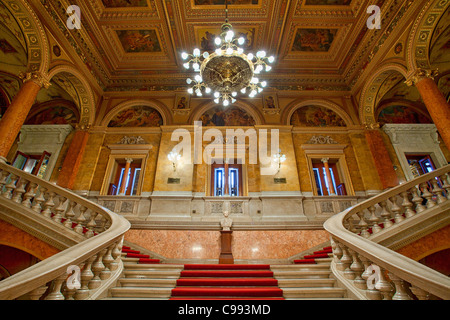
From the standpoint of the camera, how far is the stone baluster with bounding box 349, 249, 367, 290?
248 centimetres

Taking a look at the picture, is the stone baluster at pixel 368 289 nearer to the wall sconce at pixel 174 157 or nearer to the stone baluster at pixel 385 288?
the stone baluster at pixel 385 288

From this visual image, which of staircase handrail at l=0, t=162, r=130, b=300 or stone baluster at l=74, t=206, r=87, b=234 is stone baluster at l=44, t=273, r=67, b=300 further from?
stone baluster at l=74, t=206, r=87, b=234

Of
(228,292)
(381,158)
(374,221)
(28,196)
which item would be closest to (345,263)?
(228,292)

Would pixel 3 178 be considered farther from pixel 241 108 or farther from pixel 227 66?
pixel 241 108

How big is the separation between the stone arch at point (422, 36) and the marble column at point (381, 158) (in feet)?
8.21

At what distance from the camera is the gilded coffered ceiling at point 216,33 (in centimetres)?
731

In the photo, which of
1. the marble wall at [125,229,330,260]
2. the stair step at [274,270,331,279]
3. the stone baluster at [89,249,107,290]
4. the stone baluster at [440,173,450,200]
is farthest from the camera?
the marble wall at [125,229,330,260]

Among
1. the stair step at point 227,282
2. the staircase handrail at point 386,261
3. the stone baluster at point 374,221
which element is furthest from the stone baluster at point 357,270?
the stone baluster at point 374,221

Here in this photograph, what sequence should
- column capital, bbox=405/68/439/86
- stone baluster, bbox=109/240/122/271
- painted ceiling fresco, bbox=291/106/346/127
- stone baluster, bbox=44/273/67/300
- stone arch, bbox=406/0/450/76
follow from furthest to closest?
1. painted ceiling fresco, bbox=291/106/346/127
2. column capital, bbox=405/68/439/86
3. stone arch, bbox=406/0/450/76
4. stone baluster, bbox=109/240/122/271
5. stone baluster, bbox=44/273/67/300

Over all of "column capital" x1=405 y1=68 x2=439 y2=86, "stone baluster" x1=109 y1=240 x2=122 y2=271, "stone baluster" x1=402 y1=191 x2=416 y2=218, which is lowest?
"stone baluster" x1=109 y1=240 x2=122 y2=271

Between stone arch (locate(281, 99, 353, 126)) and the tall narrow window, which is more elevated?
stone arch (locate(281, 99, 353, 126))

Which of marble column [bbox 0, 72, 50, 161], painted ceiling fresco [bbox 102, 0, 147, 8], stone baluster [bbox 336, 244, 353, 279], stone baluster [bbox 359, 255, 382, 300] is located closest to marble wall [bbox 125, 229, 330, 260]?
stone baluster [bbox 336, 244, 353, 279]

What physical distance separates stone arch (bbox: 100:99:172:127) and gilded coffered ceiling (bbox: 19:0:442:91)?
0.74 m

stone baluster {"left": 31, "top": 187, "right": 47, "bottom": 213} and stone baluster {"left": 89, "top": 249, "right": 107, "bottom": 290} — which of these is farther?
stone baluster {"left": 31, "top": 187, "right": 47, "bottom": 213}
